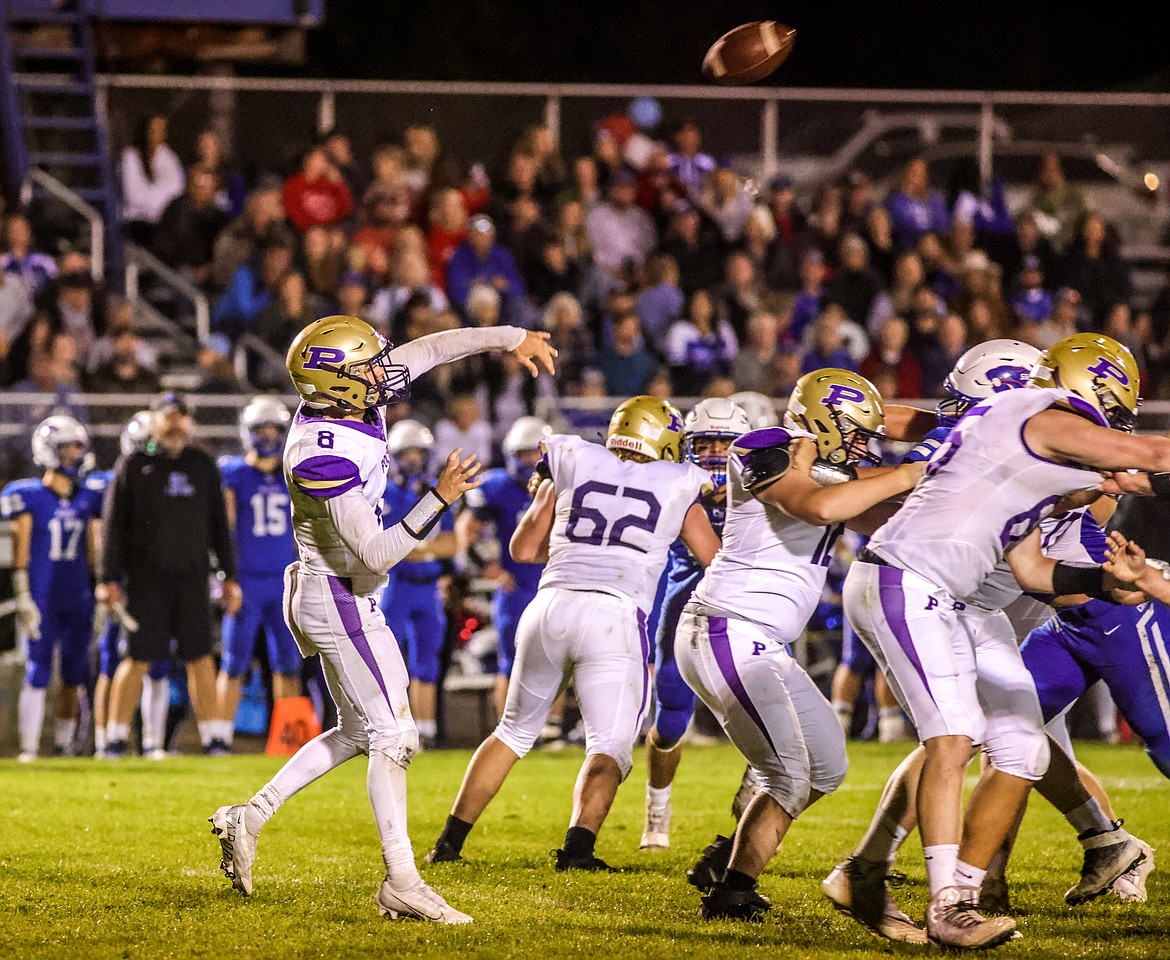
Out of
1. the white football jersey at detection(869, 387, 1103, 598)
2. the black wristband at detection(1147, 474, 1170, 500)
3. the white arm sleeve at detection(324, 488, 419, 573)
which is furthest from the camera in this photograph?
the black wristband at detection(1147, 474, 1170, 500)

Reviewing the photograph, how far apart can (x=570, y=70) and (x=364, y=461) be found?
58.4ft

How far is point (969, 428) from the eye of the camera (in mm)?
5418

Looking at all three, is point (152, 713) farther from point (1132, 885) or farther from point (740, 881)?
point (1132, 885)

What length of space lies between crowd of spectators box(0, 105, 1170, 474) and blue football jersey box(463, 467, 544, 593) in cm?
95

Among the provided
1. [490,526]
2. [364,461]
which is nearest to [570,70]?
[490,526]

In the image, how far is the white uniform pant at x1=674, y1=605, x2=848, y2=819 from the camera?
5.70 m

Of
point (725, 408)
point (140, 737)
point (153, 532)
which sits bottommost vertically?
point (140, 737)

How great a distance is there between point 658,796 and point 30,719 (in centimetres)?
514

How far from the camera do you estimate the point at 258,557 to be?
11203 mm

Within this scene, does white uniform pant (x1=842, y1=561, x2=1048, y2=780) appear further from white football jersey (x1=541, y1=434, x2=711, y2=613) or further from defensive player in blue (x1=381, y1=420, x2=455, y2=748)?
defensive player in blue (x1=381, y1=420, x2=455, y2=748)

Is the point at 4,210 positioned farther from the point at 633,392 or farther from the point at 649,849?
the point at 649,849

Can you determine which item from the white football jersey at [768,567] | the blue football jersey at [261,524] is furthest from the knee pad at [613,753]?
the blue football jersey at [261,524]

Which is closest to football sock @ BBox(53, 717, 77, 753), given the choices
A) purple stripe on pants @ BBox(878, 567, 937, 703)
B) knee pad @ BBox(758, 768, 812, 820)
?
knee pad @ BBox(758, 768, 812, 820)

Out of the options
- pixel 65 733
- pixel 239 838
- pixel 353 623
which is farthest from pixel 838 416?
pixel 65 733
